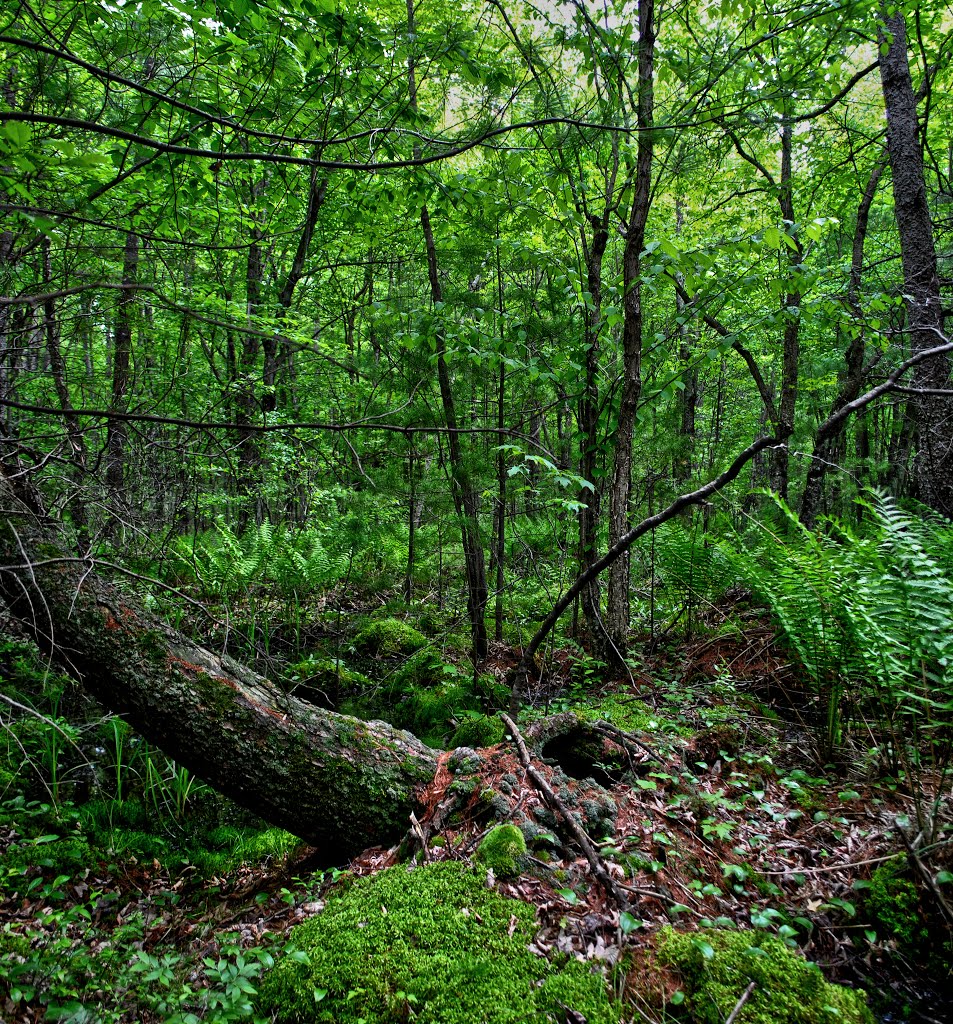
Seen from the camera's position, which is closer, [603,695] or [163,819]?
[163,819]

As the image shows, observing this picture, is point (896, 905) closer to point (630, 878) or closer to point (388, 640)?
point (630, 878)

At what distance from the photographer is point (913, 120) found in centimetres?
584

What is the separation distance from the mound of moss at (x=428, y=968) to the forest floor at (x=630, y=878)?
0.10 m

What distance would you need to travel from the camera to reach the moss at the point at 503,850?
2266 millimetres

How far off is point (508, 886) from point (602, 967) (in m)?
0.51

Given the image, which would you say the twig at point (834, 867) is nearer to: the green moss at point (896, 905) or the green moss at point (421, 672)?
the green moss at point (896, 905)

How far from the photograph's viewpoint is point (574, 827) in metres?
2.42

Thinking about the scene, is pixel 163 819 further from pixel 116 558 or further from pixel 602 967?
pixel 602 967

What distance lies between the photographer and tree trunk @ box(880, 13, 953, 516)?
5.64m

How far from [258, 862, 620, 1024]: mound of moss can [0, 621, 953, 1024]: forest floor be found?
0.34ft

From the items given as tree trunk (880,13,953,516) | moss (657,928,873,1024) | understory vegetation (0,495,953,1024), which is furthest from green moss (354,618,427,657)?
tree trunk (880,13,953,516)

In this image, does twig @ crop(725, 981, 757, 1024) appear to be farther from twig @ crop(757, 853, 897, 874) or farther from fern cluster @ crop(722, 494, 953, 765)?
fern cluster @ crop(722, 494, 953, 765)

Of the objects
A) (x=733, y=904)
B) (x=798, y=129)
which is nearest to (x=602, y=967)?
(x=733, y=904)

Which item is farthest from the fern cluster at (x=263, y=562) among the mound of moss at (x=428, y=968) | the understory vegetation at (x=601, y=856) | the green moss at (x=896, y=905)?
the green moss at (x=896, y=905)
